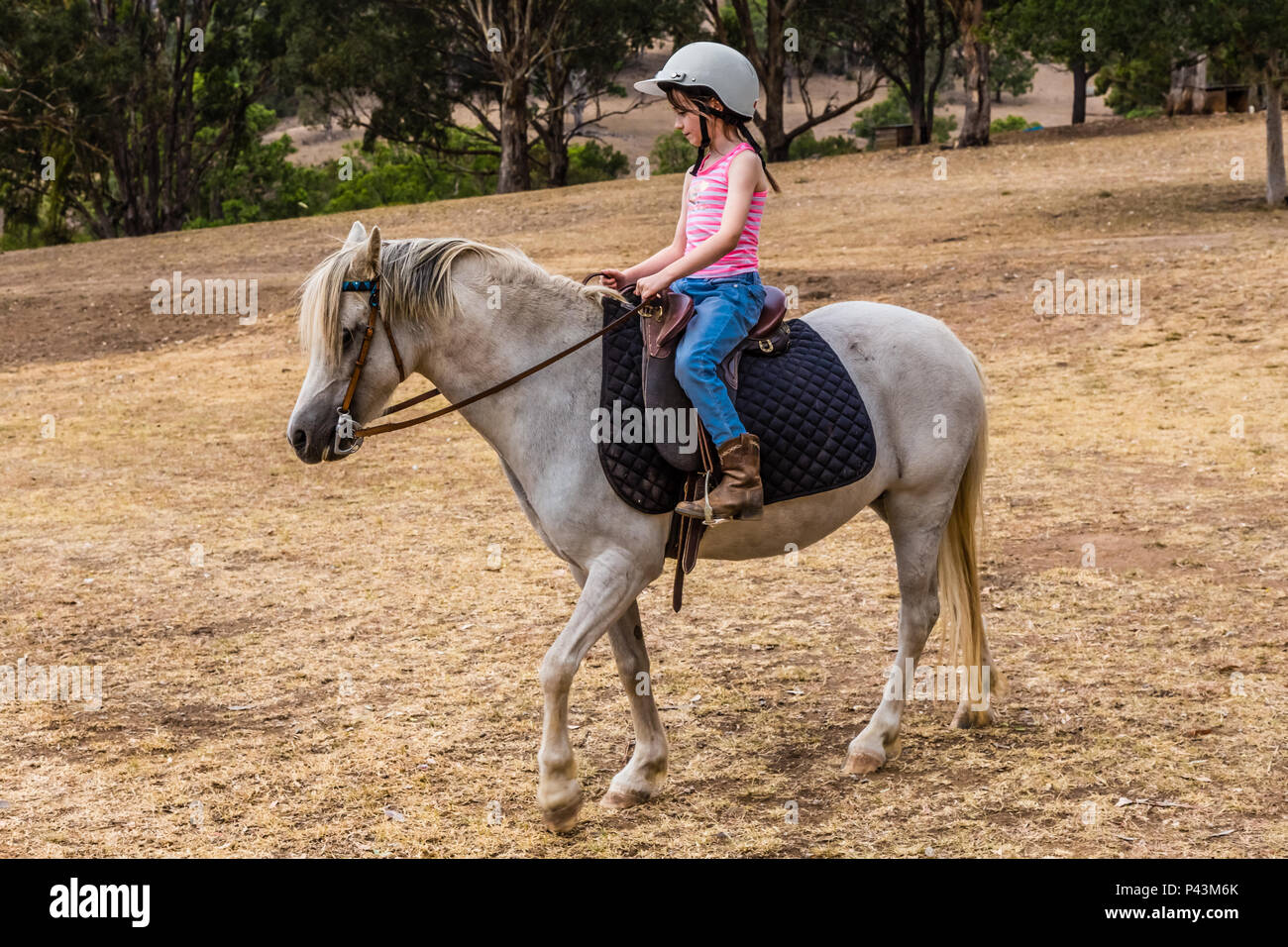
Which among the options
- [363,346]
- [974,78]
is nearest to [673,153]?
[974,78]

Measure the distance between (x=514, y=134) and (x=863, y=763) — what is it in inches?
1294

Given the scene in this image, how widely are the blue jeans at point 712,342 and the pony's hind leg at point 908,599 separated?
1.09 meters

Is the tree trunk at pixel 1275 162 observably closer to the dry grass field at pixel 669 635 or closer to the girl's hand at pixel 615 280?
the dry grass field at pixel 669 635

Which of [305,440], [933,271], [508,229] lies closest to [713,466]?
[305,440]

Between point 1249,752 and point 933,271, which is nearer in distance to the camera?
point 1249,752

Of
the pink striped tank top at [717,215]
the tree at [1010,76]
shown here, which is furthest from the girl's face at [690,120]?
the tree at [1010,76]

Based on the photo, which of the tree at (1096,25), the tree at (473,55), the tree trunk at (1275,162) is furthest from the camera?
the tree at (473,55)

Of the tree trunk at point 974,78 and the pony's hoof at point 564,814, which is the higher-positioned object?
the tree trunk at point 974,78

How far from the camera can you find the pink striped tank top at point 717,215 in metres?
4.76

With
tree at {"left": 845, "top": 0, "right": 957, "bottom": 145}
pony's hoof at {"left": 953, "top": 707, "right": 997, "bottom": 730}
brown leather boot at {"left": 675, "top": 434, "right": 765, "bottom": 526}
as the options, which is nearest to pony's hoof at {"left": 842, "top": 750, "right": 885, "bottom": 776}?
pony's hoof at {"left": 953, "top": 707, "right": 997, "bottom": 730}

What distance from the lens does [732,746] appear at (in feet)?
18.7

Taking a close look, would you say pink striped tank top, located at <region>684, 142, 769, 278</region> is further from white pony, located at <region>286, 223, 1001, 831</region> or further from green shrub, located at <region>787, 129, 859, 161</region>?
green shrub, located at <region>787, 129, 859, 161</region>

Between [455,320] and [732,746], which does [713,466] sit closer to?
[455,320]
